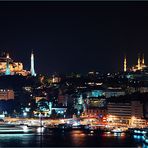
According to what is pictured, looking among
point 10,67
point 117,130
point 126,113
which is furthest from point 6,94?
point 117,130

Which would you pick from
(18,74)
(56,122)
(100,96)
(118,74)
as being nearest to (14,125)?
(56,122)

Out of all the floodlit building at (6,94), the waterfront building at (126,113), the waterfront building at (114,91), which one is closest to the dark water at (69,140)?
the waterfront building at (126,113)

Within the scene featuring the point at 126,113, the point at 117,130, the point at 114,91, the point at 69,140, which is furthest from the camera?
the point at 114,91

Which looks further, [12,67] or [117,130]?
[12,67]

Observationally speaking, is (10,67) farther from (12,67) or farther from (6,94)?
(6,94)

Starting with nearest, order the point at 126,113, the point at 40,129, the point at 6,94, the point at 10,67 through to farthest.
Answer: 1. the point at 40,129
2. the point at 126,113
3. the point at 6,94
4. the point at 10,67

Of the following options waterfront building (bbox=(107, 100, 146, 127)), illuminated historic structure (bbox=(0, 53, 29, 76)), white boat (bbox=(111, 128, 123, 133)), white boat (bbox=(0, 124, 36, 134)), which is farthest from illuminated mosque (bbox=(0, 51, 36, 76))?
white boat (bbox=(111, 128, 123, 133))

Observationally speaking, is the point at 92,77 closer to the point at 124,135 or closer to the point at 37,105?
the point at 37,105
